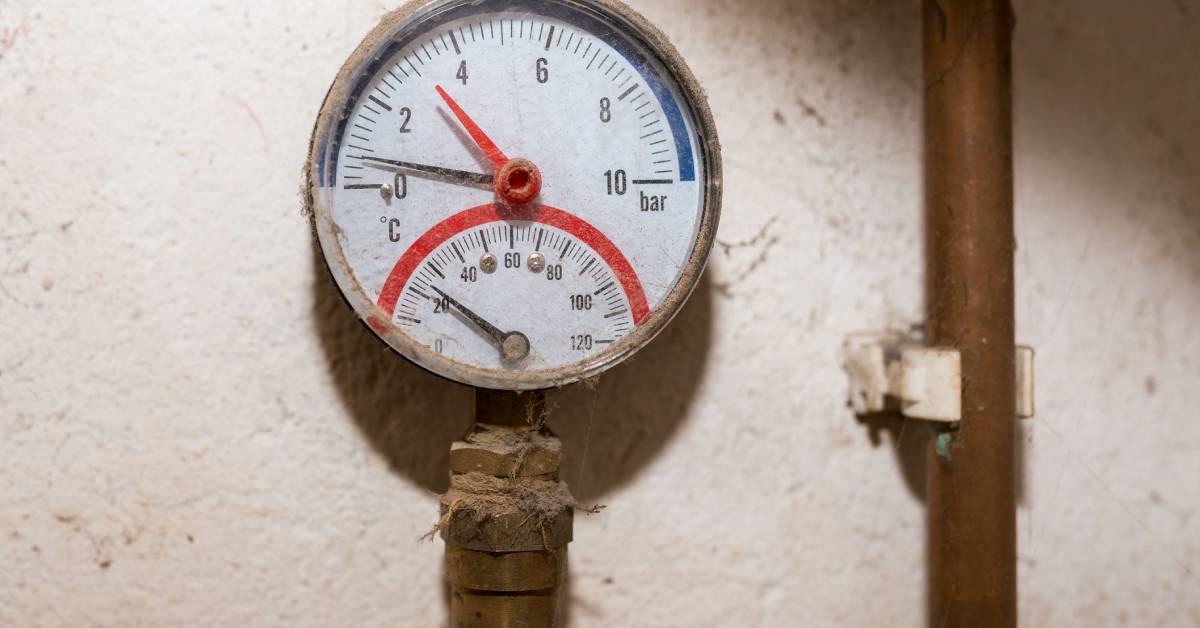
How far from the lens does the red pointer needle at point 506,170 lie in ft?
2.39

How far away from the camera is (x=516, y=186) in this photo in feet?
2.41

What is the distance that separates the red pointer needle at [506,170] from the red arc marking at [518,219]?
1cm

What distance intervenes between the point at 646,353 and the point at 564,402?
94mm

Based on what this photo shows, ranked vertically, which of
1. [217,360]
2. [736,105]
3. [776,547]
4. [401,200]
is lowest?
[776,547]

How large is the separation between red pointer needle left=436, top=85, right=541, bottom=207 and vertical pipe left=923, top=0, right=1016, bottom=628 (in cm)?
42

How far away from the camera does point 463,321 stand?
2.44 feet

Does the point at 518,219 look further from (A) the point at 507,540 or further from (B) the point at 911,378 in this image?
(B) the point at 911,378

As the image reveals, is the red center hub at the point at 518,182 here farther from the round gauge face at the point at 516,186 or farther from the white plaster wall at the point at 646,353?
the white plaster wall at the point at 646,353

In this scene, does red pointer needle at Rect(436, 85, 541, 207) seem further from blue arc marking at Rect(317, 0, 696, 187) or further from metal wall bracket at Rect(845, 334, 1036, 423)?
metal wall bracket at Rect(845, 334, 1036, 423)

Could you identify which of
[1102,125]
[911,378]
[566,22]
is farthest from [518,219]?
[1102,125]

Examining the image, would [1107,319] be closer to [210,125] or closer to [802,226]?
[802,226]

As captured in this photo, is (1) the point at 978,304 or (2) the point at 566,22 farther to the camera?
(1) the point at 978,304

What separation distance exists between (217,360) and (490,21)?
39 centimetres

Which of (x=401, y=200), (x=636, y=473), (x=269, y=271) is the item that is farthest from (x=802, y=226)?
(x=269, y=271)
